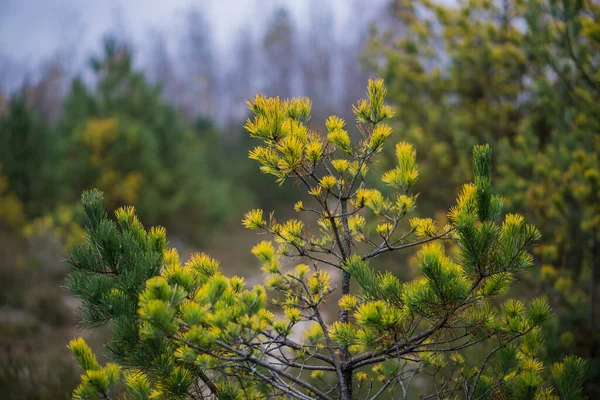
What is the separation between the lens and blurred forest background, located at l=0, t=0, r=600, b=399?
3926mm

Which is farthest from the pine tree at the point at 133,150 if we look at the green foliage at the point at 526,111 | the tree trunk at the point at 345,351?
the tree trunk at the point at 345,351

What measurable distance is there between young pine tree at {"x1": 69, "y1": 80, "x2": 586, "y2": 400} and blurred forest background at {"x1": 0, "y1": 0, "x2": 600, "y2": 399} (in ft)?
3.09

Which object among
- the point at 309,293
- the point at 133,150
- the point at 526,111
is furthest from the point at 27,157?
the point at 309,293

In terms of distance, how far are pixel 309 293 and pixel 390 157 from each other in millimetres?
5960

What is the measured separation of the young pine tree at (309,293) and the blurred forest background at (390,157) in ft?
3.09

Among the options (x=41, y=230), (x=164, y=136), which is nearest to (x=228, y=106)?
(x=164, y=136)

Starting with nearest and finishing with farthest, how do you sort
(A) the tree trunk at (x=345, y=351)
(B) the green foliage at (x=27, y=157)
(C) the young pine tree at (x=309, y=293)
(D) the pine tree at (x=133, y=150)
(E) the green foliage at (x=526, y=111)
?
(C) the young pine tree at (x=309, y=293)
(A) the tree trunk at (x=345, y=351)
(E) the green foliage at (x=526, y=111)
(B) the green foliage at (x=27, y=157)
(D) the pine tree at (x=133, y=150)

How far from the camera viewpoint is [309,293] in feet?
5.85

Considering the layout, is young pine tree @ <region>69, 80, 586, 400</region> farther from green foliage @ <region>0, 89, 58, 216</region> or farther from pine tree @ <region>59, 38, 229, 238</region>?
pine tree @ <region>59, 38, 229, 238</region>

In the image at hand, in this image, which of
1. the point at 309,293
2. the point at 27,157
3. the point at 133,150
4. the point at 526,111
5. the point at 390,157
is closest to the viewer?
the point at 309,293

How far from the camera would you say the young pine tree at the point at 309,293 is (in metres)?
1.52

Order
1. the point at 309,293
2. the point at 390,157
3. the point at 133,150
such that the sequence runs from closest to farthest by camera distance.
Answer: the point at 309,293
the point at 390,157
the point at 133,150

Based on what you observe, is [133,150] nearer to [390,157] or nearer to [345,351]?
[390,157]

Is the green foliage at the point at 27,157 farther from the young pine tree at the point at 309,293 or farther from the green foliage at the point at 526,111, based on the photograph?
the young pine tree at the point at 309,293
